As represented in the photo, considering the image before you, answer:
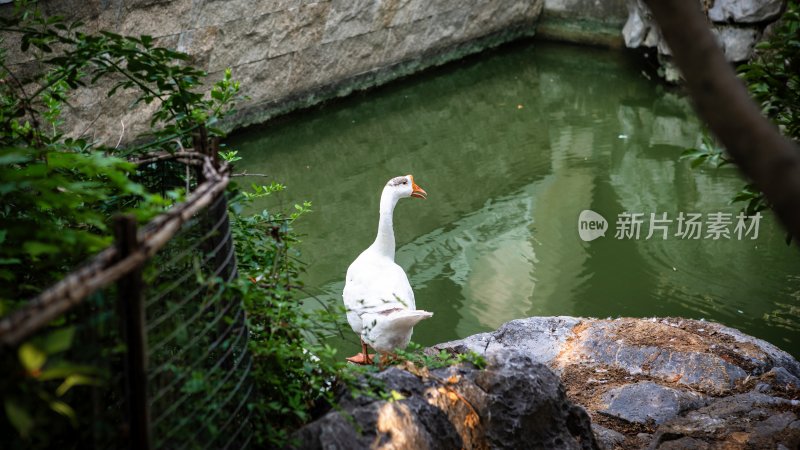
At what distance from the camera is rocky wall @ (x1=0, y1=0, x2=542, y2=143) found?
7.54 meters

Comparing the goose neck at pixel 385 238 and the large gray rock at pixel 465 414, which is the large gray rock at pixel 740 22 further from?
the large gray rock at pixel 465 414

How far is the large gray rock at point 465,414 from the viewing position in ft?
7.65

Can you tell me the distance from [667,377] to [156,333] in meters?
2.76

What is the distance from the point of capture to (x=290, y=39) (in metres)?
9.04

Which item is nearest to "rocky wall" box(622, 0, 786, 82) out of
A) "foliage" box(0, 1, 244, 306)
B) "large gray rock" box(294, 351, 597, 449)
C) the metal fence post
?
"large gray rock" box(294, 351, 597, 449)

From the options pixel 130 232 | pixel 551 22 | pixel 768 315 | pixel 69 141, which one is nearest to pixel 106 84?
pixel 69 141

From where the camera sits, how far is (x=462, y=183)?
7.70 meters

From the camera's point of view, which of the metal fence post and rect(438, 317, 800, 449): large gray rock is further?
rect(438, 317, 800, 449): large gray rock

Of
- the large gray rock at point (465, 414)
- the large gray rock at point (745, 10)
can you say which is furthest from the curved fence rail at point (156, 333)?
→ the large gray rock at point (745, 10)

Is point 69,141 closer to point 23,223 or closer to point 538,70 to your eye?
point 23,223

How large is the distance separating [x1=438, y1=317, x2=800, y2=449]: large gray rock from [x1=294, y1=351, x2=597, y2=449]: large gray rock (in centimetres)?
19

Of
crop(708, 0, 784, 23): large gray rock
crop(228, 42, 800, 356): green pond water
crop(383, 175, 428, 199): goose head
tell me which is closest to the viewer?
crop(383, 175, 428, 199): goose head

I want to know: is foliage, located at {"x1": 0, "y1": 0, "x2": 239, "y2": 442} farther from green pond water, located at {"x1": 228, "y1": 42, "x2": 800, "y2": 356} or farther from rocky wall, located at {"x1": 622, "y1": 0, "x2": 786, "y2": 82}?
rocky wall, located at {"x1": 622, "y1": 0, "x2": 786, "y2": 82}

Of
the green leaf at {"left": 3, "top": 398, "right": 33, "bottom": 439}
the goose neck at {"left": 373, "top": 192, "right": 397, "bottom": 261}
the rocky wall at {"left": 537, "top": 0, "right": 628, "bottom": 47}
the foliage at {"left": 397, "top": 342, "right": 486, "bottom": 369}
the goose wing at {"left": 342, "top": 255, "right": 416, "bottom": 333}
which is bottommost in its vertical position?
the foliage at {"left": 397, "top": 342, "right": 486, "bottom": 369}
